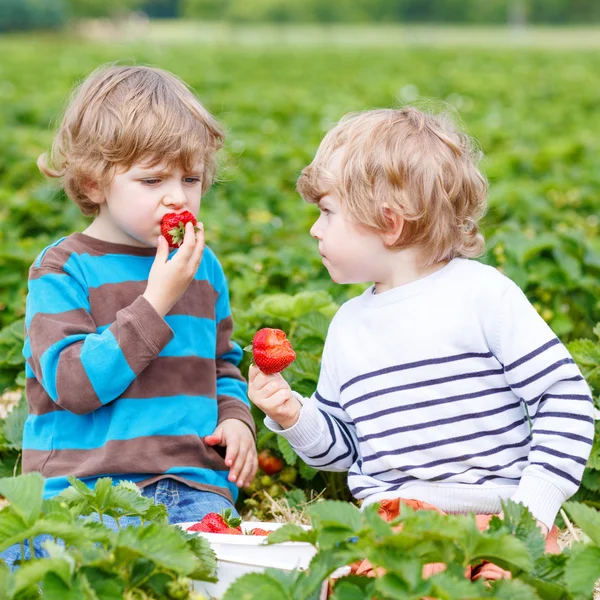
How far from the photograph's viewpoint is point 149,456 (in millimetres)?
2514

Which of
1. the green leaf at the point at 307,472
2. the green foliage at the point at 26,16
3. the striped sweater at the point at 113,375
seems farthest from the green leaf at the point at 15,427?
the green foliage at the point at 26,16

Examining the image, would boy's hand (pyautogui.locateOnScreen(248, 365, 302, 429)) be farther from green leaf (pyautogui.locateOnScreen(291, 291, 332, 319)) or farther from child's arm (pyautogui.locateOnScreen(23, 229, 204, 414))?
green leaf (pyautogui.locateOnScreen(291, 291, 332, 319))

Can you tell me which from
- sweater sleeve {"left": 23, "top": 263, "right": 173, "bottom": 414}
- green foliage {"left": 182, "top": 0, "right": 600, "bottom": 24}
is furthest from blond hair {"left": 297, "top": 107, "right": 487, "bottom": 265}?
green foliage {"left": 182, "top": 0, "right": 600, "bottom": 24}

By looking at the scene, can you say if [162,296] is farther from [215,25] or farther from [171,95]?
[215,25]

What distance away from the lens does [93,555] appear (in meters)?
A: 1.79

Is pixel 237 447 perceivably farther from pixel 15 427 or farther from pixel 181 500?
pixel 15 427

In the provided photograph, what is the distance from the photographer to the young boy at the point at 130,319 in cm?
Result: 240

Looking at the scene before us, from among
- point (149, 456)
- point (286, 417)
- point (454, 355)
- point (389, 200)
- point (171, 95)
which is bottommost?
point (149, 456)

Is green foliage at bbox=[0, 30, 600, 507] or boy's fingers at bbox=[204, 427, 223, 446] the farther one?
green foliage at bbox=[0, 30, 600, 507]

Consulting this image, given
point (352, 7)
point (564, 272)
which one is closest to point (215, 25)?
point (352, 7)

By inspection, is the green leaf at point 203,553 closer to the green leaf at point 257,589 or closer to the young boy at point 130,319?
the green leaf at point 257,589

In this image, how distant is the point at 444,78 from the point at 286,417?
50.7ft

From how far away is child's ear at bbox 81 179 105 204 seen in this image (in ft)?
8.53

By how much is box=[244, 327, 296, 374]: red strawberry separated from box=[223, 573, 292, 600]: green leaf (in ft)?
1.98
